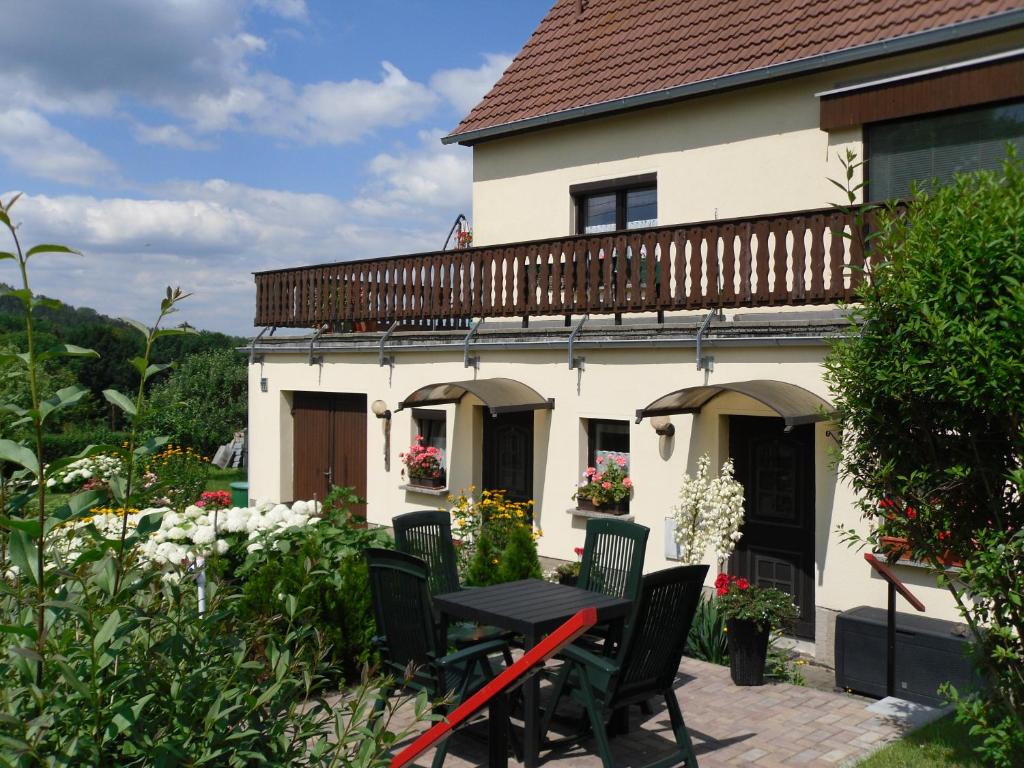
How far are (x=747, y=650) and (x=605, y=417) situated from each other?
4.06 metres

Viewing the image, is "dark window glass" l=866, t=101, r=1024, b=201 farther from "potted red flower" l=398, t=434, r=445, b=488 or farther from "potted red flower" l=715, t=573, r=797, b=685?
"potted red flower" l=398, t=434, r=445, b=488

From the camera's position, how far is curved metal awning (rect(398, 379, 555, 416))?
37.0 ft

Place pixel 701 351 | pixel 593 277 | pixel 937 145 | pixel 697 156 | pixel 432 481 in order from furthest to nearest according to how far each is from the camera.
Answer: pixel 432 481 → pixel 697 156 → pixel 593 277 → pixel 937 145 → pixel 701 351

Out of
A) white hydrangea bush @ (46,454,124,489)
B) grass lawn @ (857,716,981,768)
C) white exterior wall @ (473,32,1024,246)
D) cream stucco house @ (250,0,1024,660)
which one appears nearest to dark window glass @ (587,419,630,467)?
cream stucco house @ (250,0,1024,660)

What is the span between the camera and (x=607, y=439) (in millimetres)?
11438

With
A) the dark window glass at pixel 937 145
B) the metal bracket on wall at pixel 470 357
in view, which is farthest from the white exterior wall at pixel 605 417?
the dark window glass at pixel 937 145

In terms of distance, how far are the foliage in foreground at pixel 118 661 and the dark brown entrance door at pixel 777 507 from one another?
782 cm

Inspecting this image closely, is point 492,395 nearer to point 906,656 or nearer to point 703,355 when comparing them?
point 703,355

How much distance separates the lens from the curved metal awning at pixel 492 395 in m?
11.3

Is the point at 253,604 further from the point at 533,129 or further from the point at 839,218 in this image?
the point at 533,129

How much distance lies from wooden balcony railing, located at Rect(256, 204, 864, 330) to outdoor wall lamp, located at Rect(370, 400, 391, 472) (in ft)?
4.24

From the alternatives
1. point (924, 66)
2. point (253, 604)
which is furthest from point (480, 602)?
point (924, 66)

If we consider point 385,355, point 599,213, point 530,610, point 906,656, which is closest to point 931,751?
point 906,656

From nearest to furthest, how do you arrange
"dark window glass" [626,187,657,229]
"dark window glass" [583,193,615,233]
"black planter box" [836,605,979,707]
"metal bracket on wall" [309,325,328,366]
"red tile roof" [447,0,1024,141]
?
1. "black planter box" [836,605,979,707]
2. "red tile roof" [447,0,1024,141]
3. "dark window glass" [626,187,657,229]
4. "dark window glass" [583,193,615,233]
5. "metal bracket on wall" [309,325,328,366]
